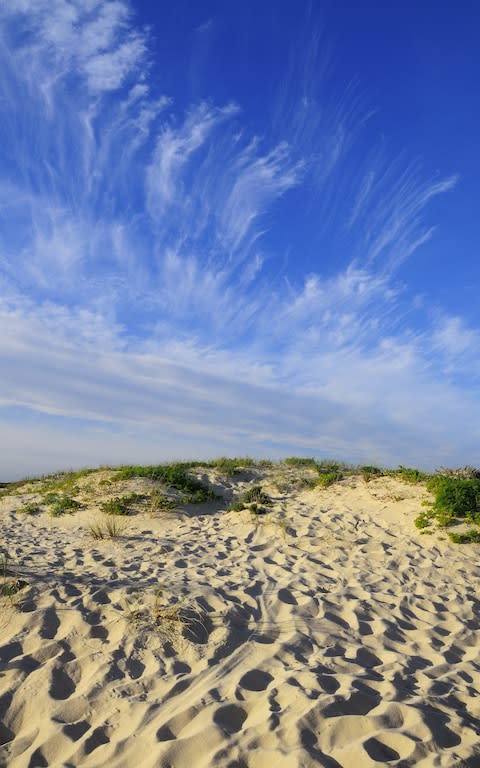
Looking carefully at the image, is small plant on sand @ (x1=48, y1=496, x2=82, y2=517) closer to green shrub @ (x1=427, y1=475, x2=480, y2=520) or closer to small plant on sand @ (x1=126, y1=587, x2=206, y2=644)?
small plant on sand @ (x1=126, y1=587, x2=206, y2=644)

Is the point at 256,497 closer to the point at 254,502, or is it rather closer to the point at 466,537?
the point at 254,502

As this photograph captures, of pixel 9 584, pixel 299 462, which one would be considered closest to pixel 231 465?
pixel 299 462

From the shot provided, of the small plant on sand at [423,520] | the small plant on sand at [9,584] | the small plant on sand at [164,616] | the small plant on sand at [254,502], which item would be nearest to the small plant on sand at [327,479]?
the small plant on sand at [254,502]

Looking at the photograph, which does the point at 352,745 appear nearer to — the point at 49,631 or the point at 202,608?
the point at 202,608

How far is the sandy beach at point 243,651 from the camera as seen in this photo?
4.31 metres

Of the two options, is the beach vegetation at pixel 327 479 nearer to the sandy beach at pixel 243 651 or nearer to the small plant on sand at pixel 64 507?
the sandy beach at pixel 243 651

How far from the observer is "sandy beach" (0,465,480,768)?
4309mm

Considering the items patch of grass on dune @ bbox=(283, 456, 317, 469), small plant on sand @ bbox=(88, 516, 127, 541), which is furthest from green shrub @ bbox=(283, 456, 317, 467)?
small plant on sand @ bbox=(88, 516, 127, 541)

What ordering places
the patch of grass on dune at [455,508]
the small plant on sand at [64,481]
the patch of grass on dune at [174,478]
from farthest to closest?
the small plant on sand at [64,481] → the patch of grass on dune at [174,478] → the patch of grass on dune at [455,508]

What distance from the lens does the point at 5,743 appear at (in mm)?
4387

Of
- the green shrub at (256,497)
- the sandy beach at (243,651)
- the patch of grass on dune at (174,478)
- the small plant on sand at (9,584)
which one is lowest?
the sandy beach at (243,651)

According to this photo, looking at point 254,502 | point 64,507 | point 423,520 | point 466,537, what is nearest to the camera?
point 466,537

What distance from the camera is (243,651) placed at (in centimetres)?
590

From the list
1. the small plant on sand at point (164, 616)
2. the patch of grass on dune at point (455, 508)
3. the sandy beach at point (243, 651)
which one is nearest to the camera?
the sandy beach at point (243, 651)
